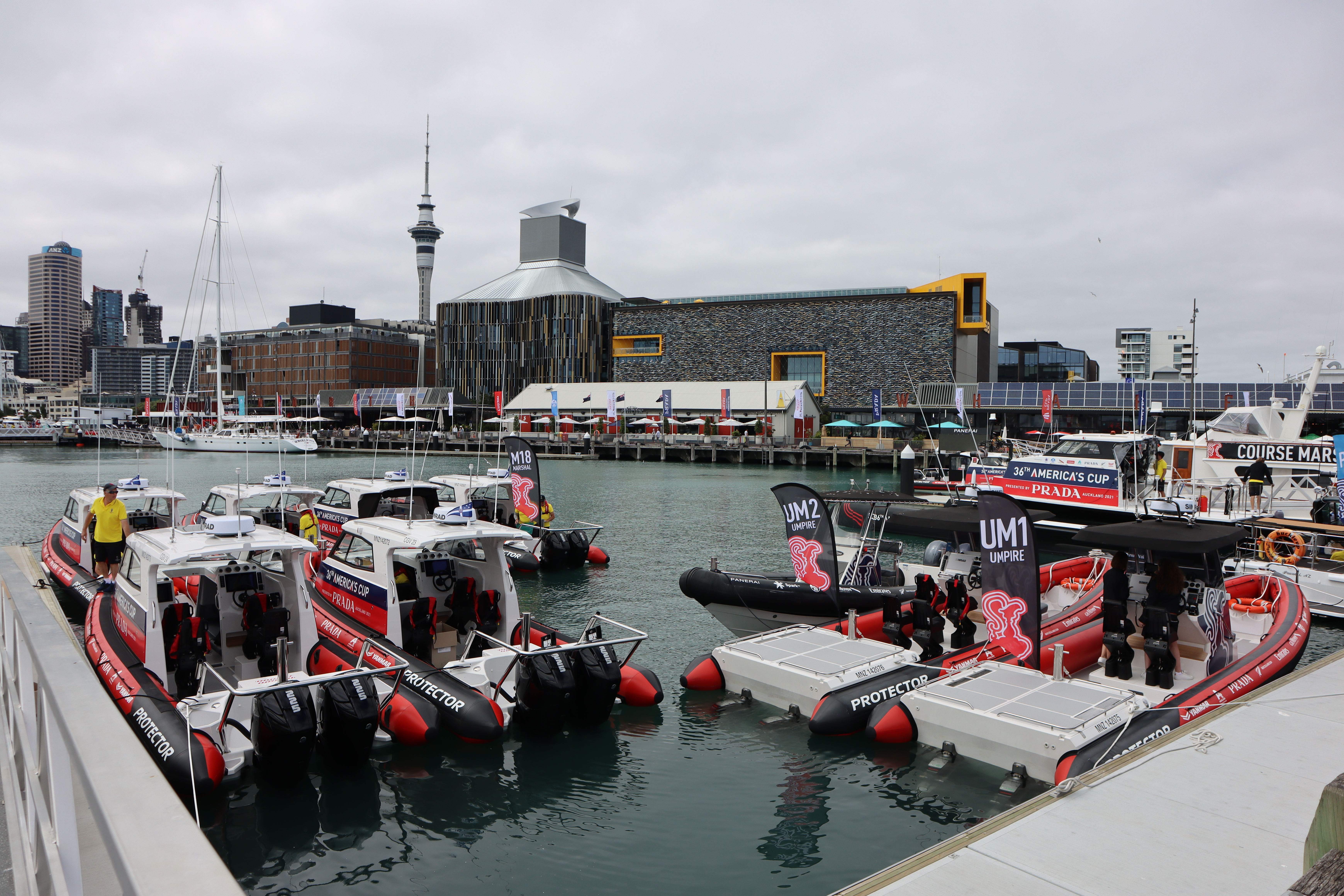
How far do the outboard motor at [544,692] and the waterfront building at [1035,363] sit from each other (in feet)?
393

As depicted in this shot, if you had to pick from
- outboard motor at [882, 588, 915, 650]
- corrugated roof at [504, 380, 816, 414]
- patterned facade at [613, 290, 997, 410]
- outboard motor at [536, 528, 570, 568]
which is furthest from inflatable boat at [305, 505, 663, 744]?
patterned facade at [613, 290, 997, 410]

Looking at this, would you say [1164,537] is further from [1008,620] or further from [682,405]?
[682,405]

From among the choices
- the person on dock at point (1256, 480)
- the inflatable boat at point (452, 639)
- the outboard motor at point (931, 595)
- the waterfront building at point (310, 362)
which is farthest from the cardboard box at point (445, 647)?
the waterfront building at point (310, 362)

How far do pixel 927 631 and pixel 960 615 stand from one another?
1.02 m

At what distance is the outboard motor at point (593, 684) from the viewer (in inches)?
393

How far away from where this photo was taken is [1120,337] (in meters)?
151

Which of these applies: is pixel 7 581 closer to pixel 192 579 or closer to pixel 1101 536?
pixel 192 579

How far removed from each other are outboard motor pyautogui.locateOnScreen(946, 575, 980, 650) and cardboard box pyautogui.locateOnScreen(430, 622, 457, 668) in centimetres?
695

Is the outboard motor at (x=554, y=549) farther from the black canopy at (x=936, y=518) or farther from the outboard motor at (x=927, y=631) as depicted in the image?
the outboard motor at (x=927, y=631)

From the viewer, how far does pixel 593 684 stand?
9.97 meters

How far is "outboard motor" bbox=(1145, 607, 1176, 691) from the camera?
32.8 feet

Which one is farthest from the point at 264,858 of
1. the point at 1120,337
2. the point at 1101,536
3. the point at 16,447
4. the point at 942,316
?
the point at 1120,337

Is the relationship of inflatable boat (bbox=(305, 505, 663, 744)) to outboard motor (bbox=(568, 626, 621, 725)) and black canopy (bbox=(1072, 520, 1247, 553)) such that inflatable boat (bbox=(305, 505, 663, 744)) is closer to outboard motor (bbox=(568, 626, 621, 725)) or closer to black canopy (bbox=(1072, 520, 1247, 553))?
outboard motor (bbox=(568, 626, 621, 725))

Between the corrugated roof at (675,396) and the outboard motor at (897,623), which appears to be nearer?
the outboard motor at (897,623)
